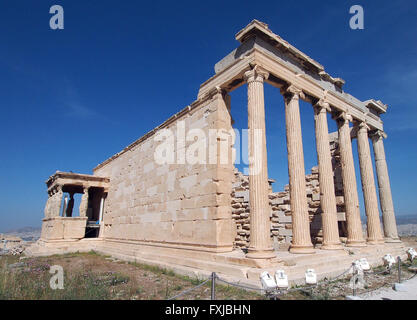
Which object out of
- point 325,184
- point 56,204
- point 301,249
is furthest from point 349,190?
point 56,204

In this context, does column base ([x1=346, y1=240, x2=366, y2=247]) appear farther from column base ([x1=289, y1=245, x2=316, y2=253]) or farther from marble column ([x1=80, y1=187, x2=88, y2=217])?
marble column ([x1=80, y1=187, x2=88, y2=217])

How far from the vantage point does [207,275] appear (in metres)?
8.09

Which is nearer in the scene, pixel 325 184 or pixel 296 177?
pixel 296 177

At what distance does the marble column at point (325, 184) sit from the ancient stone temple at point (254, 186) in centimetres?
4

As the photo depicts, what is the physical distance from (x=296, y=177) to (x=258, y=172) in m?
1.99

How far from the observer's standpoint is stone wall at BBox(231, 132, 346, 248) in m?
10.7

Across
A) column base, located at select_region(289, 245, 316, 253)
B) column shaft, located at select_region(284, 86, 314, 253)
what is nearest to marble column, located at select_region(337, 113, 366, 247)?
column shaft, located at select_region(284, 86, 314, 253)

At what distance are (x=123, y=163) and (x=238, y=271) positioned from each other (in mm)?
12604

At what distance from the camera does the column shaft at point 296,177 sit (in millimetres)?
9141

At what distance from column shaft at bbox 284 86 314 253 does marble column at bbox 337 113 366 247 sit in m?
2.92

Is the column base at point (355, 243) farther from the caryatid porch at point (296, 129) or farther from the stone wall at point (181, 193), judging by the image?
the stone wall at point (181, 193)

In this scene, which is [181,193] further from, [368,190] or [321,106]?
[368,190]

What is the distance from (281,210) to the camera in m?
12.0

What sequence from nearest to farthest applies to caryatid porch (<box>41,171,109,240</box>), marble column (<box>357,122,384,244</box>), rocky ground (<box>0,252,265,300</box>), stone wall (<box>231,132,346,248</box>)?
1. rocky ground (<box>0,252,265,300</box>)
2. stone wall (<box>231,132,346,248</box>)
3. marble column (<box>357,122,384,244</box>)
4. caryatid porch (<box>41,171,109,240</box>)
